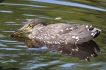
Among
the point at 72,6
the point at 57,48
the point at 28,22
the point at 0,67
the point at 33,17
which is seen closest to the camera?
the point at 0,67

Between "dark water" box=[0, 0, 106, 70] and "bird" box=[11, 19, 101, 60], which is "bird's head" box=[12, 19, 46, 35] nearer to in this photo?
"dark water" box=[0, 0, 106, 70]

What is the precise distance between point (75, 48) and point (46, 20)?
2.04 metres

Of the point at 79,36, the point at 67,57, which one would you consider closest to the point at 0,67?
the point at 67,57

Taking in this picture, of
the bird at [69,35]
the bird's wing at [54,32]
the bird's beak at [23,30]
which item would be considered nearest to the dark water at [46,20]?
the bird's beak at [23,30]

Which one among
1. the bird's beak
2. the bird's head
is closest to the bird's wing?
the bird's head

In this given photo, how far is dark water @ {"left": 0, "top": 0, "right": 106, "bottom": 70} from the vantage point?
938 cm

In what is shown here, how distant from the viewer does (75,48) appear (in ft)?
35.3

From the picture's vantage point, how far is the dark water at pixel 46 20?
9383 mm

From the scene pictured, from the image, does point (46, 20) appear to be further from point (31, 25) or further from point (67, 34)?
point (67, 34)

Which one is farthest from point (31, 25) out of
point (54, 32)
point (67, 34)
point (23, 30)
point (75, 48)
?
point (75, 48)

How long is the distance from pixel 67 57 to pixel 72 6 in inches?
160

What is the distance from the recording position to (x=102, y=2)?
1433 centimetres

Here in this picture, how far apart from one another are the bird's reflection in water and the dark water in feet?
0.58

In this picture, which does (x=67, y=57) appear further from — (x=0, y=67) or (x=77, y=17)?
(x=77, y=17)
